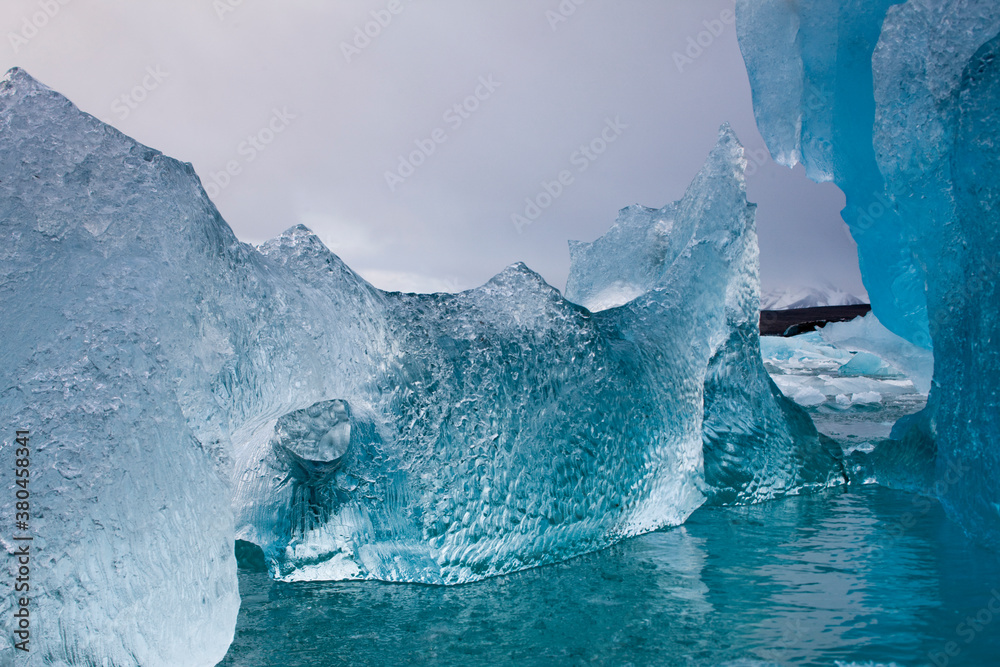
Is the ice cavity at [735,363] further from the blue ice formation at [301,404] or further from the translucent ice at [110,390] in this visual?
the translucent ice at [110,390]

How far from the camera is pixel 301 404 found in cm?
228

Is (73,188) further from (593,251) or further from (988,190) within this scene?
(593,251)

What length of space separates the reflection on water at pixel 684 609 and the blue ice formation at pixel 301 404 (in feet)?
0.65

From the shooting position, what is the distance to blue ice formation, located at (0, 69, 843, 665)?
1.50 meters

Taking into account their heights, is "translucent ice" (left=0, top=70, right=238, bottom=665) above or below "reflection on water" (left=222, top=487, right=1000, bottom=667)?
above

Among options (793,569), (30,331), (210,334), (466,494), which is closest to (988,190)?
(793,569)

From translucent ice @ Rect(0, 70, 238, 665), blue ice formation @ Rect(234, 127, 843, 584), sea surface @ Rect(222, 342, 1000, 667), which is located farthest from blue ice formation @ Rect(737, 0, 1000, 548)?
translucent ice @ Rect(0, 70, 238, 665)

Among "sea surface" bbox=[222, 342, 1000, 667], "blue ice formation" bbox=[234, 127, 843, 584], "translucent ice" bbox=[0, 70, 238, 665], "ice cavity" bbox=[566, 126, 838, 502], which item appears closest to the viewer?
"translucent ice" bbox=[0, 70, 238, 665]

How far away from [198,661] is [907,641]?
172 cm

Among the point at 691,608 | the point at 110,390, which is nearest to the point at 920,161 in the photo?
the point at 691,608

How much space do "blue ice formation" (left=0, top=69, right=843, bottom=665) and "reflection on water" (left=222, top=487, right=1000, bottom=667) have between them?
20 cm

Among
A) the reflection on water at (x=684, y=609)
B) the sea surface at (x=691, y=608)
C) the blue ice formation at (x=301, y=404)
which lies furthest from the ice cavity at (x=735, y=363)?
the reflection on water at (x=684, y=609)

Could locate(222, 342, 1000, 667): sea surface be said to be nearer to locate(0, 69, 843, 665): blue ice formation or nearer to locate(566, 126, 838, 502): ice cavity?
locate(0, 69, 843, 665): blue ice formation

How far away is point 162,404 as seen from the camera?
64.6 inches
